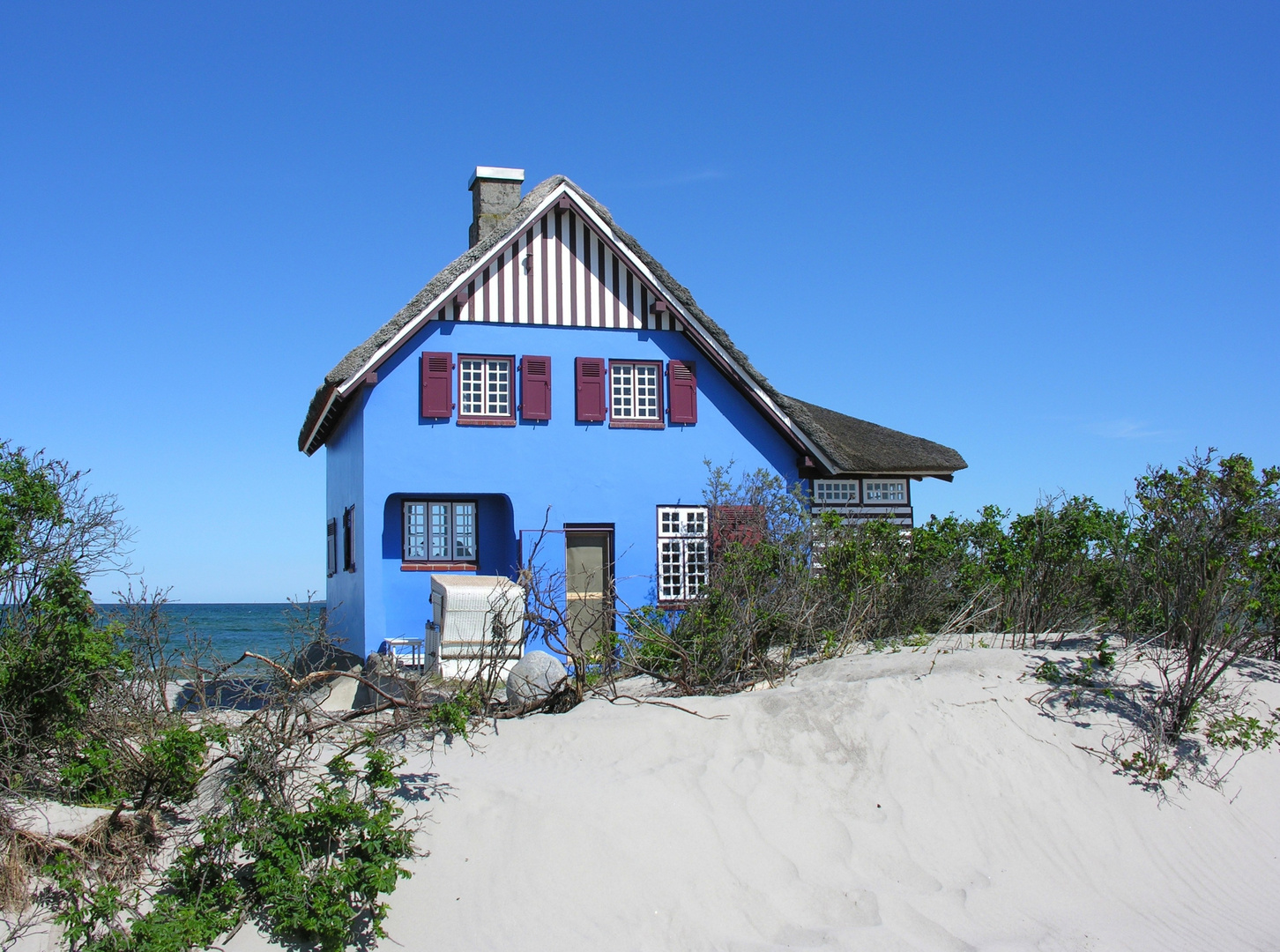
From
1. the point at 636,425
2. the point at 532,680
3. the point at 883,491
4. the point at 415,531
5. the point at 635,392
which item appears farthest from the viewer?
the point at 883,491

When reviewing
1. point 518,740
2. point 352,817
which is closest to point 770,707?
point 518,740

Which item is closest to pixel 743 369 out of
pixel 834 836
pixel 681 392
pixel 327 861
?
pixel 681 392

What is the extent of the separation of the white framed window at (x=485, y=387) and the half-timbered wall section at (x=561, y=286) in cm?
62

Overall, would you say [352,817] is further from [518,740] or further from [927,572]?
[927,572]

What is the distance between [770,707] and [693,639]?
4.48ft

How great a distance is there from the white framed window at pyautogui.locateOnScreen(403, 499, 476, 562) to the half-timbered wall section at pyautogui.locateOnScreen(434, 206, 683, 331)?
273 centimetres

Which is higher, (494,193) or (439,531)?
(494,193)

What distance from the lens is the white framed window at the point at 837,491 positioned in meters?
17.5

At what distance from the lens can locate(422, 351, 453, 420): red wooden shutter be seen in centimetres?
1522

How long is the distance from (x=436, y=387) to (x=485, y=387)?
0.75m

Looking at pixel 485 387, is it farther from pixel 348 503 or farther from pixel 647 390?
pixel 348 503

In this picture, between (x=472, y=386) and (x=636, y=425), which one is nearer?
(x=472, y=386)

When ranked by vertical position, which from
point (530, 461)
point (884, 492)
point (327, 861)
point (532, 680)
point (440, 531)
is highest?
point (530, 461)

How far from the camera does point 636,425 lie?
1623 cm
